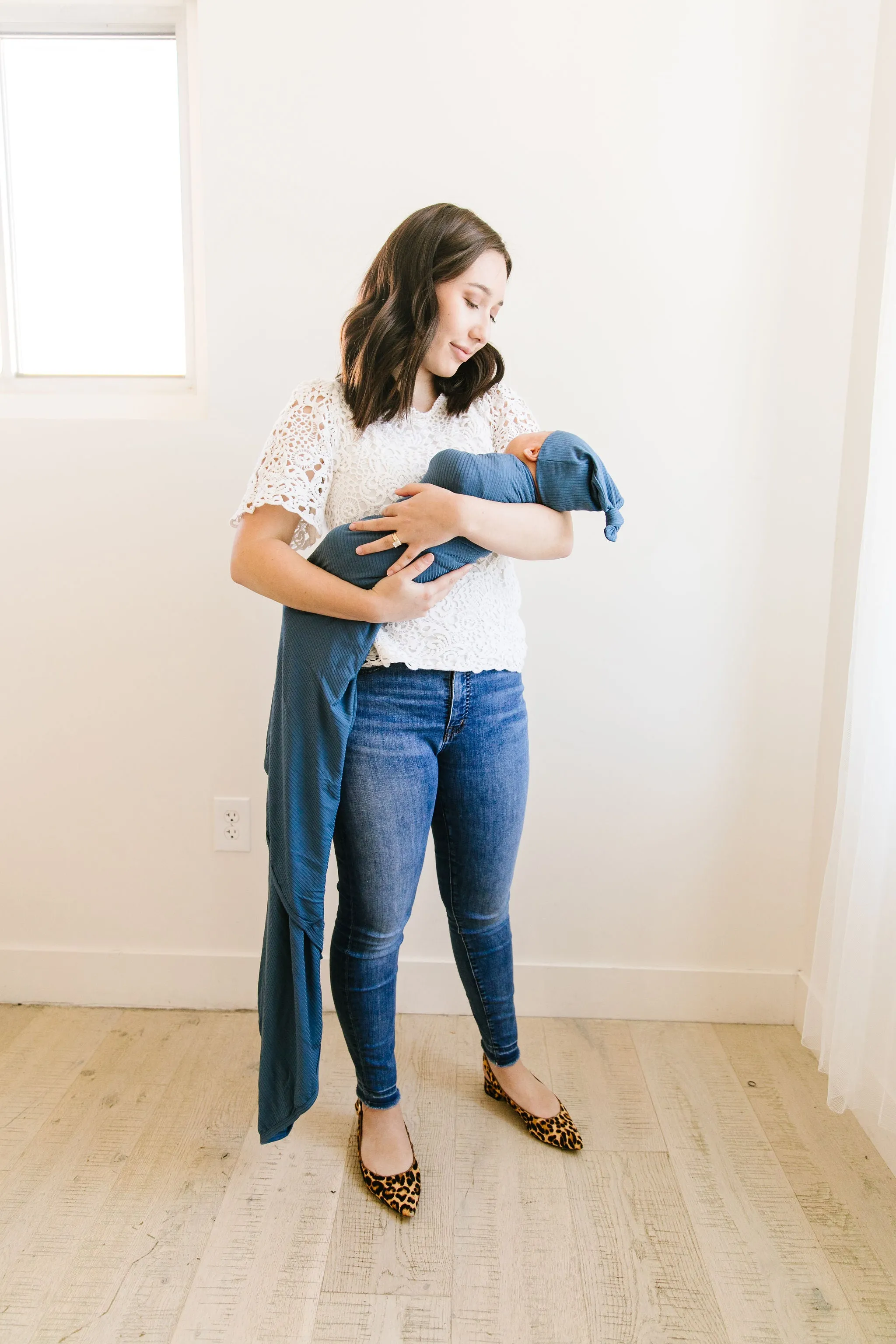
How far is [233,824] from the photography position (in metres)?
1.85

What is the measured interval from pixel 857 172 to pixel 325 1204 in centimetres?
199

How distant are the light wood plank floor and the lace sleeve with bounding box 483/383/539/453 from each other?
3.80 feet

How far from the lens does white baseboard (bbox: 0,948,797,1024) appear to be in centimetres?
186

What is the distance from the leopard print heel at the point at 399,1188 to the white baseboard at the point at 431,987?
20.0 inches

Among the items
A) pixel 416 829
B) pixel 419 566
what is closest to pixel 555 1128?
pixel 416 829

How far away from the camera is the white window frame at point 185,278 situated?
1.71m

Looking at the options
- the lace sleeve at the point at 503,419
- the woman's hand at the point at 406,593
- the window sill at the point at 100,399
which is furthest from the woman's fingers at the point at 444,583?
the window sill at the point at 100,399

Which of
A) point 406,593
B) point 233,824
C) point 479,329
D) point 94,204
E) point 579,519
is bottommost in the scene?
point 233,824

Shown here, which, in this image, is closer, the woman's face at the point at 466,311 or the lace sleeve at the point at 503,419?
the woman's face at the point at 466,311

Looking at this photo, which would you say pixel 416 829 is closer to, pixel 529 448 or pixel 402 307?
pixel 529 448

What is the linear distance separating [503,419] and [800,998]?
4.41ft

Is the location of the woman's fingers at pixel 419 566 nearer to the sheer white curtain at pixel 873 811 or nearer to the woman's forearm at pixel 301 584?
the woman's forearm at pixel 301 584

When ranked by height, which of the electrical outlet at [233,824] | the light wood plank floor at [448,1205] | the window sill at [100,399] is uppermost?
the window sill at [100,399]

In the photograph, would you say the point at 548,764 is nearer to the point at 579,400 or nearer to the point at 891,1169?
the point at 579,400
